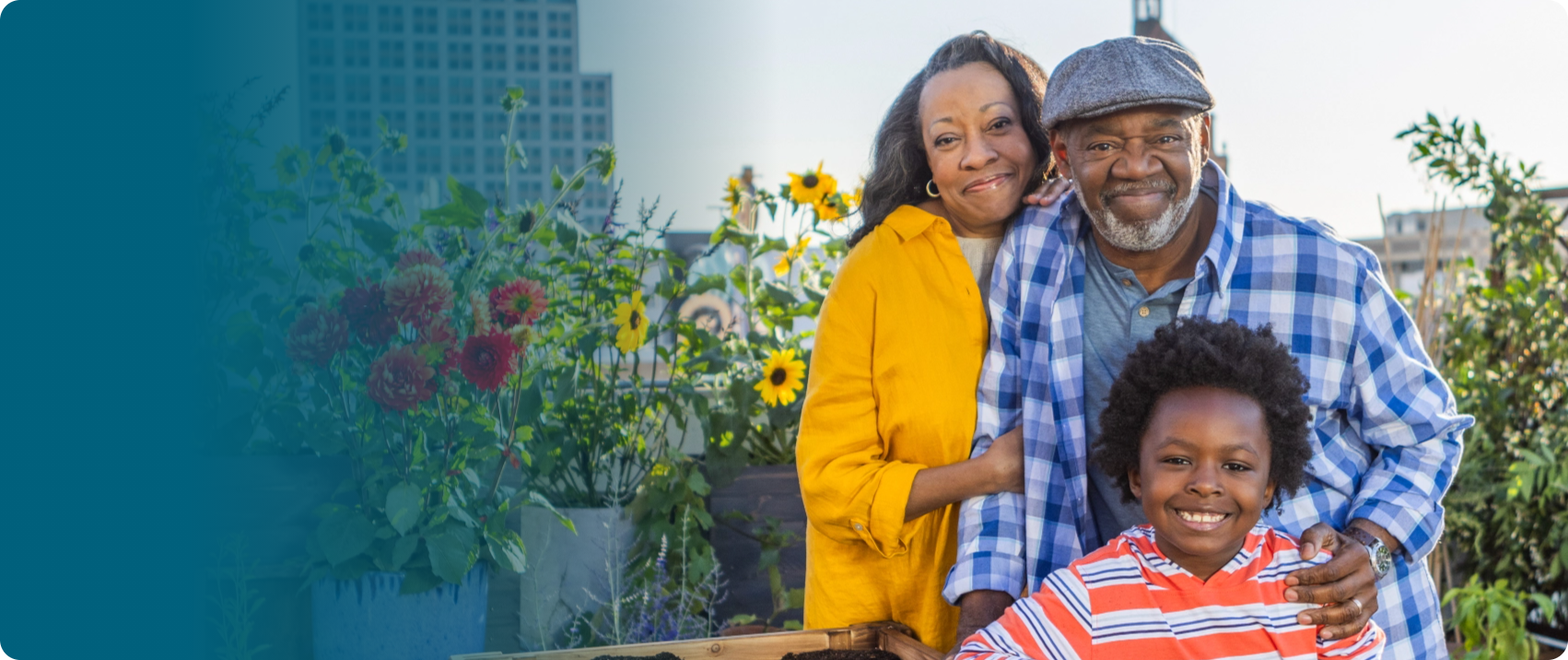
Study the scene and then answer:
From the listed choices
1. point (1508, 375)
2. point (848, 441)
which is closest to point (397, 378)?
point (848, 441)

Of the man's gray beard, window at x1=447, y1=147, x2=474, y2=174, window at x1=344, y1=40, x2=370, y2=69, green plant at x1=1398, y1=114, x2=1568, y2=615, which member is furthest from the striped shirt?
green plant at x1=1398, y1=114, x2=1568, y2=615

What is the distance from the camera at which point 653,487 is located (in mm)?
2879

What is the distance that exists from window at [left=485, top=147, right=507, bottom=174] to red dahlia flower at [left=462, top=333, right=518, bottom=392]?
61 centimetres

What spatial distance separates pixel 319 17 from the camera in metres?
1.93

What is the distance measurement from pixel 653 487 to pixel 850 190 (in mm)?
944

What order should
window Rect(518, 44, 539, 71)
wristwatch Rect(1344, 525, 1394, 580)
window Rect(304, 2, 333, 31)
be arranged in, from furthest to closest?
window Rect(518, 44, 539, 71)
window Rect(304, 2, 333, 31)
wristwatch Rect(1344, 525, 1394, 580)

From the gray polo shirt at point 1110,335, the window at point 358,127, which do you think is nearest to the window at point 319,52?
the window at point 358,127

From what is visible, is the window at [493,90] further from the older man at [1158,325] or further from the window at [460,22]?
the older man at [1158,325]

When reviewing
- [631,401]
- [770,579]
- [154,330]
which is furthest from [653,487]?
[154,330]

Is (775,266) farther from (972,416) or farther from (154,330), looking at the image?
(154,330)

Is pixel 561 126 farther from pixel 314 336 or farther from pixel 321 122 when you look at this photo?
pixel 314 336

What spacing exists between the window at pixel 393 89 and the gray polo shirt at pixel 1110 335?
132 centimetres

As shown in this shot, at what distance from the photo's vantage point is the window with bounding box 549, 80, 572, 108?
266 cm
